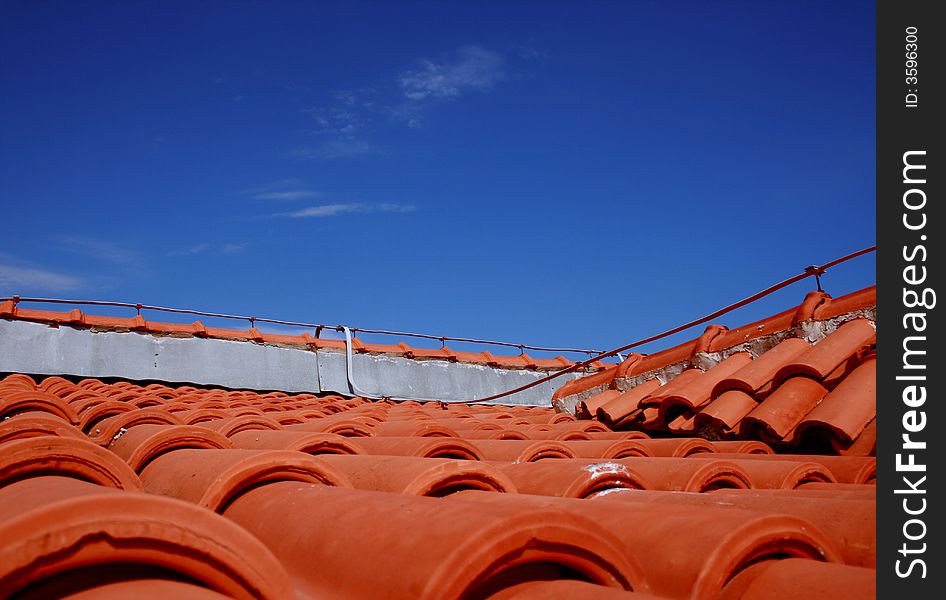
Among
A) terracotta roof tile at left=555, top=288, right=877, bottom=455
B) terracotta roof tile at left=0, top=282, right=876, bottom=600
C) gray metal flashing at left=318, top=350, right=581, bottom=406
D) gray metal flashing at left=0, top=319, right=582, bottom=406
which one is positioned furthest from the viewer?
gray metal flashing at left=318, top=350, right=581, bottom=406

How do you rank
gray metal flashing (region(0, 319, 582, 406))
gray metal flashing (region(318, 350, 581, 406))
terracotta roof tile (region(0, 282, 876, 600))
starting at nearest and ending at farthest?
terracotta roof tile (region(0, 282, 876, 600)) < gray metal flashing (region(0, 319, 582, 406)) < gray metal flashing (region(318, 350, 581, 406))

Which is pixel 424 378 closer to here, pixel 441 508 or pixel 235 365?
pixel 235 365

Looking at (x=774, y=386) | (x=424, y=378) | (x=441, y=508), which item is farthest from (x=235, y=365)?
(x=441, y=508)

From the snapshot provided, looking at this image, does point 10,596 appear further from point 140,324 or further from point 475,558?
point 140,324

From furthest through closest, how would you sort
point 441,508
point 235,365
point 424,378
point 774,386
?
point 424,378 < point 235,365 < point 774,386 < point 441,508

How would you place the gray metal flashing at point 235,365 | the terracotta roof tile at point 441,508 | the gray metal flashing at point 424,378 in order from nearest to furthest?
the terracotta roof tile at point 441,508 < the gray metal flashing at point 235,365 < the gray metal flashing at point 424,378

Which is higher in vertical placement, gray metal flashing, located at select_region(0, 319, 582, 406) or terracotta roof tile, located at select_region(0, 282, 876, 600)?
gray metal flashing, located at select_region(0, 319, 582, 406)

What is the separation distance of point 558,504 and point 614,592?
80cm

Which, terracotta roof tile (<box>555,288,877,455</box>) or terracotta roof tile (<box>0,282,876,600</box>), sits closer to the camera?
terracotta roof tile (<box>0,282,876,600</box>)

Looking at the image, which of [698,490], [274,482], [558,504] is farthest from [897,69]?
[274,482]

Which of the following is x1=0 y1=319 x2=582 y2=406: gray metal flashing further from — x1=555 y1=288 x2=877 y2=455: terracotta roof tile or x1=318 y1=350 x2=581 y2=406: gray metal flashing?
x1=555 y1=288 x2=877 y2=455: terracotta roof tile

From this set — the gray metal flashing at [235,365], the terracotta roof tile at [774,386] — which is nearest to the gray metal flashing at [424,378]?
the gray metal flashing at [235,365]

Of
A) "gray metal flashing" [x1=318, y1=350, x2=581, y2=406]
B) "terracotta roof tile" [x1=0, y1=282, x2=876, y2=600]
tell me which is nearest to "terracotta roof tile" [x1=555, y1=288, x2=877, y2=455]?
"terracotta roof tile" [x1=0, y1=282, x2=876, y2=600]

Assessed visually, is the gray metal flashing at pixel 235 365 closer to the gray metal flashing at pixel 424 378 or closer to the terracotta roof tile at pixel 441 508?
the gray metal flashing at pixel 424 378
